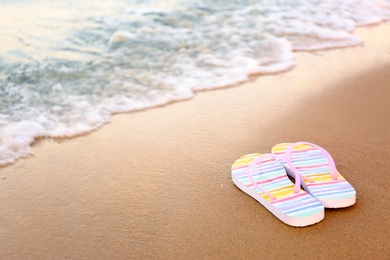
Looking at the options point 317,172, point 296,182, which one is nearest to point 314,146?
point 317,172

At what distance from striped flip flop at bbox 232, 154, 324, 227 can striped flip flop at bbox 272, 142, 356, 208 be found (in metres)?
0.04

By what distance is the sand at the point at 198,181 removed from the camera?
1.75m

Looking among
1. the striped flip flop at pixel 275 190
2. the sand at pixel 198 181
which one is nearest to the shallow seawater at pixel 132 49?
the sand at pixel 198 181

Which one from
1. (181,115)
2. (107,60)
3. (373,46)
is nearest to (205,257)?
(181,115)

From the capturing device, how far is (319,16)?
4594 mm

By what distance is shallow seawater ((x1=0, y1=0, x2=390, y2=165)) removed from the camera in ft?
9.31

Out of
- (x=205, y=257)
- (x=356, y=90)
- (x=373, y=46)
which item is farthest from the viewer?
(x=373, y=46)

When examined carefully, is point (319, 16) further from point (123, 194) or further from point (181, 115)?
point (123, 194)

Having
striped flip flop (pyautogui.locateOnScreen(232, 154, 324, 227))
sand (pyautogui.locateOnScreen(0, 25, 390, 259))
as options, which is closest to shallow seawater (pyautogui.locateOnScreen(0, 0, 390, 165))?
sand (pyautogui.locateOnScreen(0, 25, 390, 259))

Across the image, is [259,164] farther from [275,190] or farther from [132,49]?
[132,49]

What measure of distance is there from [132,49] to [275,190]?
2.11 meters

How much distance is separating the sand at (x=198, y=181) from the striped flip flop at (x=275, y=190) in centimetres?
4

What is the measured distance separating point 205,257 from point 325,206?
519 millimetres

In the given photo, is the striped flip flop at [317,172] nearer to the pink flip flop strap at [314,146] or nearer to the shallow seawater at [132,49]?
the pink flip flop strap at [314,146]
